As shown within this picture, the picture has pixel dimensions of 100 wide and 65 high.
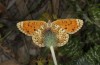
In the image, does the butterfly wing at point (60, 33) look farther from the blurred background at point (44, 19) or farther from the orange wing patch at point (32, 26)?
the blurred background at point (44, 19)

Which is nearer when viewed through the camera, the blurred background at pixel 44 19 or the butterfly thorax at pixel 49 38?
the butterfly thorax at pixel 49 38

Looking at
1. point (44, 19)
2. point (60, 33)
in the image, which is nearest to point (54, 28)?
point (60, 33)

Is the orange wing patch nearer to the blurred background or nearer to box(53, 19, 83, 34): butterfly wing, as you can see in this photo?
box(53, 19, 83, 34): butterfly wing

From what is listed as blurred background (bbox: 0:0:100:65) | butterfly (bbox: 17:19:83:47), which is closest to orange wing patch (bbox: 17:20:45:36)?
butterfly (bbox: 17:19:83:47)

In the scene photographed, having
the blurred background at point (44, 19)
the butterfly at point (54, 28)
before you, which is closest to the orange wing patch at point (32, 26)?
the butterfly at point (54, 28)

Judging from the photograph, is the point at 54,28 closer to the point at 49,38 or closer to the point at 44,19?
the point at 49,38
